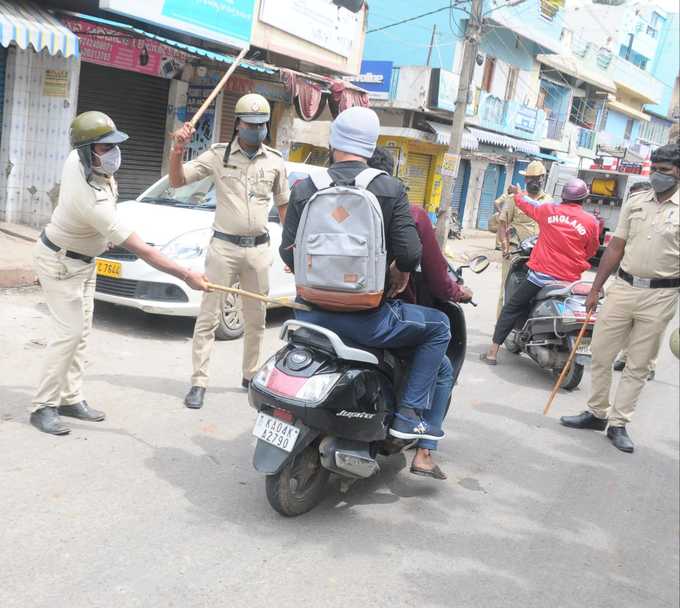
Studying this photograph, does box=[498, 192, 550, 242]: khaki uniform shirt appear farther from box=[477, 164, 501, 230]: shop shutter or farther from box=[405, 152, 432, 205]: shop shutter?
box=[477, 164, 501, 230]: shop shutter

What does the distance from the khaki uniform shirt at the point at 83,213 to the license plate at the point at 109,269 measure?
2342 millimetres

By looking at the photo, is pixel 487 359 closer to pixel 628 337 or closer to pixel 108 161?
pixel 628 337

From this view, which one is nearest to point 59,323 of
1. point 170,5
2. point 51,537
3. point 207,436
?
point 207,436

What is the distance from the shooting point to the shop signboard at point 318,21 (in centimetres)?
1412

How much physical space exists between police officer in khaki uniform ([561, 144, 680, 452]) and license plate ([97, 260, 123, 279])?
13.2 ft

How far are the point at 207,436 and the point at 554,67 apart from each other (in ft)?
94.0

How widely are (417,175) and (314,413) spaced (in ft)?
71.5

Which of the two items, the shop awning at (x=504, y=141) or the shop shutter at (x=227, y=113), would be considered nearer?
the shop shutter at (x=227, y=113)

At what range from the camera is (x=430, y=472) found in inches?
163

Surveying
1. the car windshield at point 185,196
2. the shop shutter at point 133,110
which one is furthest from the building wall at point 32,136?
the car windshield at point 185,196

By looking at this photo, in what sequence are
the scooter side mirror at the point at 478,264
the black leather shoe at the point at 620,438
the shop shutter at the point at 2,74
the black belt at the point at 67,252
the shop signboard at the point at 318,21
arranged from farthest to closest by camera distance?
the shop signboard at the point at 318,21 → the shop shutter at the point at 2,74 → the black leather shoe at the point at 620,438 → the scooter side mirror at the point at 478,264 → the black belt at the point at 67,252

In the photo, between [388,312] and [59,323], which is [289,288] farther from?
[388,312]

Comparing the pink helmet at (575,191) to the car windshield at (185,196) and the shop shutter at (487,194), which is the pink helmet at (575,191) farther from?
the shop shutter at (487,194)


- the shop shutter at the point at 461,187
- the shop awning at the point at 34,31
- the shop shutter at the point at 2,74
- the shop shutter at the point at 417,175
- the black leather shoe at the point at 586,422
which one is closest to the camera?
the black leather shoe at the point at 586,422
